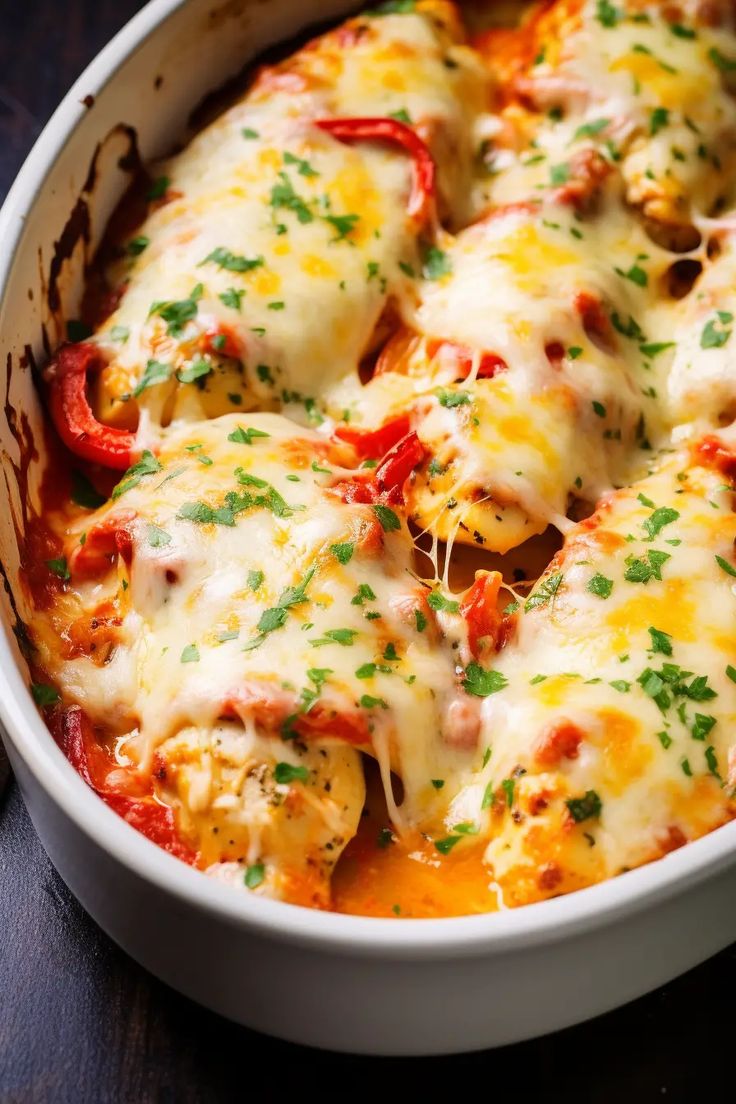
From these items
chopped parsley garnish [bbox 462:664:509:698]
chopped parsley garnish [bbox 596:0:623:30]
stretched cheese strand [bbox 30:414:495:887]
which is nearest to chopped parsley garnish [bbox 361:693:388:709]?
stretched cheese strand [bbox 30:414:495:887]

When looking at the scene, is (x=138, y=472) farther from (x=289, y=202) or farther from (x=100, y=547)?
(x=289, y=202)

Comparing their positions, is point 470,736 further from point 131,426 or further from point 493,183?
point 493,183

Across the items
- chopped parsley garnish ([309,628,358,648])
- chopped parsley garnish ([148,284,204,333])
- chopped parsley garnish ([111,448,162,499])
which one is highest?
chopped parsley garnish ([148,284,204,333])

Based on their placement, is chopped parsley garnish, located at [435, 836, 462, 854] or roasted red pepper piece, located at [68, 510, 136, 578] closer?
chopped parsley garnish, located at [435, 836, 462, 854]

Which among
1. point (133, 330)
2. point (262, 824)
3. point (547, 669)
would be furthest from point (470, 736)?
point (133, 330)

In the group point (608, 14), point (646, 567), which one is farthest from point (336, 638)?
point (608, 14)

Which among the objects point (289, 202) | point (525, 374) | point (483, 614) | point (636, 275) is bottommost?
point (636, 275)

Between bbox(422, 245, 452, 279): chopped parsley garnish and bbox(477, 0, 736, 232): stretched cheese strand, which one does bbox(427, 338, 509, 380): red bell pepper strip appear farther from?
bbox(477, 0, 736, 232): stretched cheese strand
